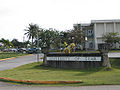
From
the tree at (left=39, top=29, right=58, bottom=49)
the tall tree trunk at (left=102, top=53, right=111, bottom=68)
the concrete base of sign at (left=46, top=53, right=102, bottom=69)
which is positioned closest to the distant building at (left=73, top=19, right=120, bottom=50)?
the tree at (left=39, top=29, right=58, bottom=49)

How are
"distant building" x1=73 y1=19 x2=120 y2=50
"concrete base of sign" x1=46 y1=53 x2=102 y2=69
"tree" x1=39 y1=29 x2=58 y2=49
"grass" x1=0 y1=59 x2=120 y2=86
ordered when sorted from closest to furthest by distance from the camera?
"grass" x1=0 y1=59 x2=120 y2=86 < "concrete base of sign" x1=46 y1=53 x2=102 y2=69 < "distant building" x1=73 y1=19 x2=120 y2=50 < "tree" x1=39 y1=29 x2=58 y2=49

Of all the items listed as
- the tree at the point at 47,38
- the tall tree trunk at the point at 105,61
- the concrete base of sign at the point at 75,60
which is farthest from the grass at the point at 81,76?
the tree at the point at 47,38

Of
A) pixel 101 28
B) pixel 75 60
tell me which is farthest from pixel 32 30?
pixel 75 60

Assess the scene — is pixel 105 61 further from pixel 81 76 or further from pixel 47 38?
pixel 47 38

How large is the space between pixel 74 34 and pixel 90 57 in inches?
1249

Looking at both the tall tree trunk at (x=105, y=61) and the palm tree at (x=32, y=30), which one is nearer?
the tall tree trunk at (x=105, y=61)

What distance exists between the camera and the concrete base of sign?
46.7 feet

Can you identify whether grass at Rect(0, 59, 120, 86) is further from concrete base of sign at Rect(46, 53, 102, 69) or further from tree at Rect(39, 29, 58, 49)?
tree at Rect(39, 29, 58, 49)

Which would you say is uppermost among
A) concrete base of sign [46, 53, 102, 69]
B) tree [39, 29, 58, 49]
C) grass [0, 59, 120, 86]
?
tree [39, 29, 58, 49]

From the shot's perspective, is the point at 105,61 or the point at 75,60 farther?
the point at 75,60

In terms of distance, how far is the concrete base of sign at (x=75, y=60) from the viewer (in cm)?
1423

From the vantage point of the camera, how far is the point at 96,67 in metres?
13.9

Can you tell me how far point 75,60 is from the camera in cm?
1488

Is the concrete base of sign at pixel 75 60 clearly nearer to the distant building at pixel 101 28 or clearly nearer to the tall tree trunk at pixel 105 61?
the tall tree trunk at pixel 105 61
